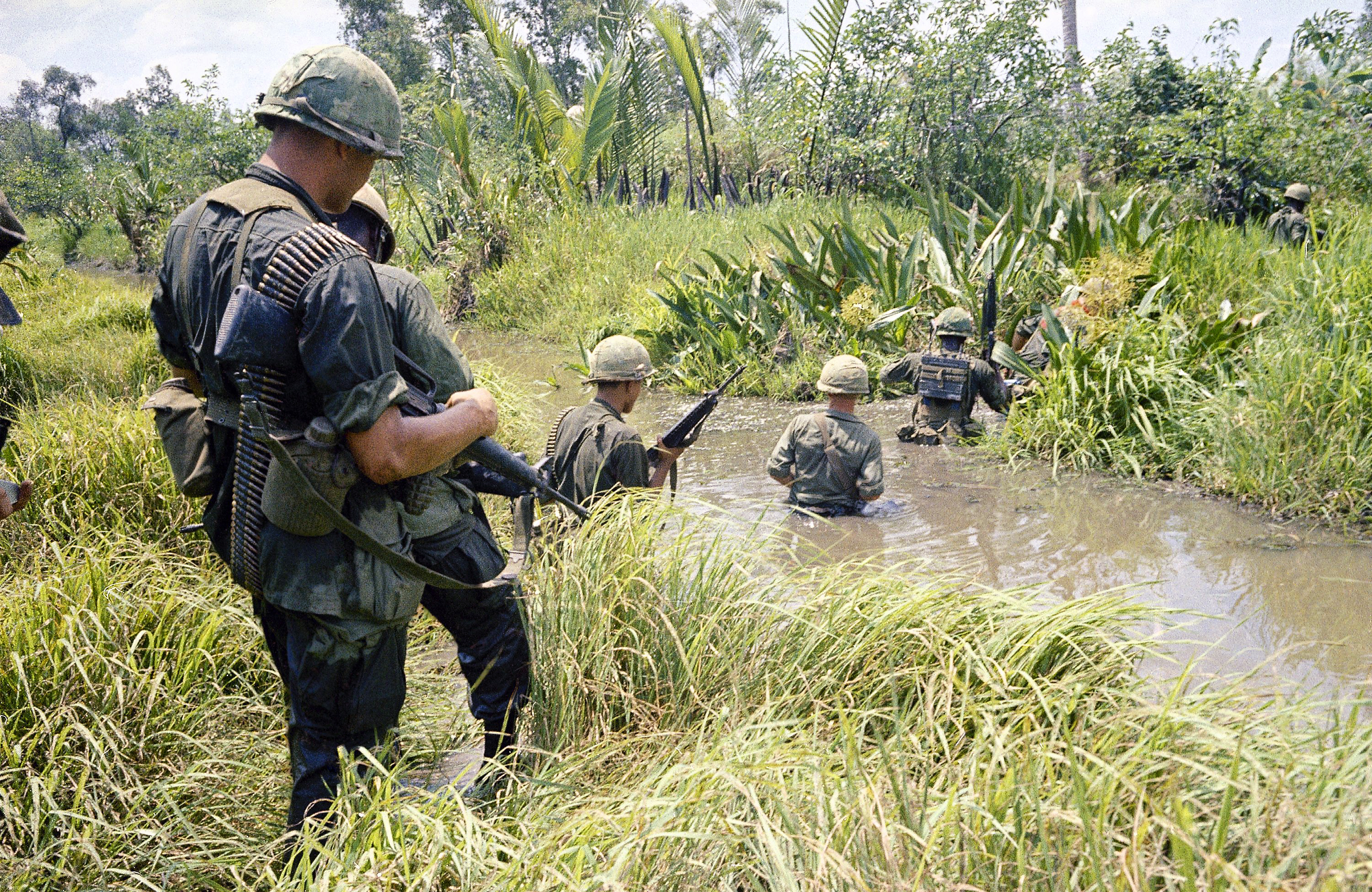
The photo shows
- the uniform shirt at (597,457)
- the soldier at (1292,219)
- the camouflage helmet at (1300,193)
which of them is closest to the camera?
the uniform shirt at (597,457)

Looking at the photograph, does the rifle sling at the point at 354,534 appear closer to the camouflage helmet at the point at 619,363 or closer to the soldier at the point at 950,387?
the camouflage helmet at the point at 619,363

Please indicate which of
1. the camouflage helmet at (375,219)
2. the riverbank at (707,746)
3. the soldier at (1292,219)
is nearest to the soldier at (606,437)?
the riverbank at (707,746)

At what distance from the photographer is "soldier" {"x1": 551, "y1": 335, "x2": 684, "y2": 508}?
4008 mm

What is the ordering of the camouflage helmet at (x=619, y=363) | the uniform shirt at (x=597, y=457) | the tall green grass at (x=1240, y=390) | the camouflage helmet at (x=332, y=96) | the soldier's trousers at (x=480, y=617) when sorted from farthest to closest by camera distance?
the tall green grass at (x=1240, y=390) → the camouflage helmet at (x=619, y=363) → the uniform shirt at (x=597, y=457) → the soldier's trousers at (x=480, y=617) → the camouflage helmet at (x=332, y=96)

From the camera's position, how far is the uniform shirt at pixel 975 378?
295 inches

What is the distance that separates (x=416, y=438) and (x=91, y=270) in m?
35.2

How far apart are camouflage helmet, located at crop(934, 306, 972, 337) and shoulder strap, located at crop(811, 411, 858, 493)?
1.84 metres

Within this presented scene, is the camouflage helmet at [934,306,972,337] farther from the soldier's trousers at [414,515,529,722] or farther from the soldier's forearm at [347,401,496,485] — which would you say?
the soldier's forearm at [347,401,496,485]

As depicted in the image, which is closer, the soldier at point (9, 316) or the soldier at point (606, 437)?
the soldier at point (9, 316)

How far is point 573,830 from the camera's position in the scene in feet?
6.82

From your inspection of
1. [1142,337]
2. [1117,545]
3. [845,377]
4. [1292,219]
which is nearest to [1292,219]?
[1292,219]

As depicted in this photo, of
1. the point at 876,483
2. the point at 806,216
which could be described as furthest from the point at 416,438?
the point at 806,216

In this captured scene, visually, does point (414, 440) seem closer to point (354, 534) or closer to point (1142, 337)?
point (354, 534)

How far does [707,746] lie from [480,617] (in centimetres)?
71
